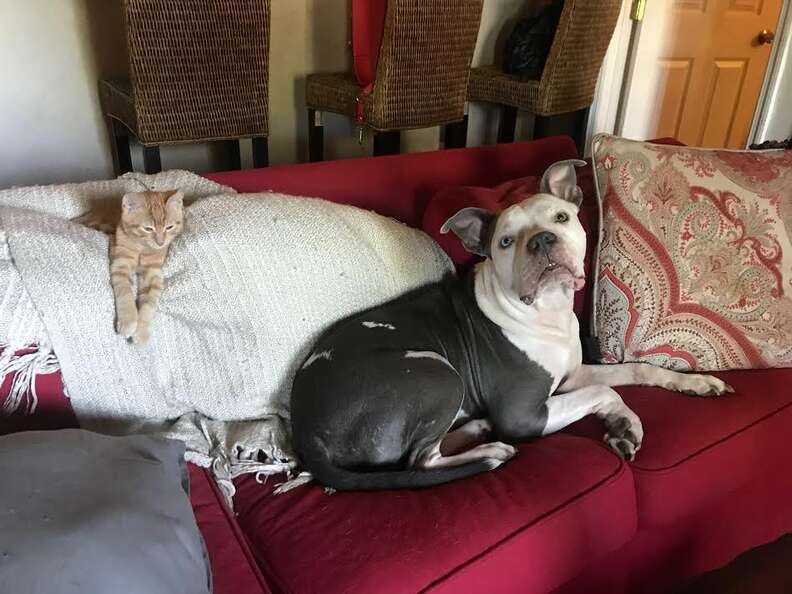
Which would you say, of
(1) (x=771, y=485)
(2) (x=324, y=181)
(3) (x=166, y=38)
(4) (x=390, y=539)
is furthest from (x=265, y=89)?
(1) (x=771, y=485)

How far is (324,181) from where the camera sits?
5.86 ft

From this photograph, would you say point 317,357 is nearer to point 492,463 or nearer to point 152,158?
point 492,463

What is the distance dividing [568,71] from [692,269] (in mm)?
1548

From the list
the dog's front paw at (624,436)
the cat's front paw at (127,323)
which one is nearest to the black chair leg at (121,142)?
the cat's front paw at (127,323)

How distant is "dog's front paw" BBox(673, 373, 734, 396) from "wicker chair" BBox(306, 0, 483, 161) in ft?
4.94

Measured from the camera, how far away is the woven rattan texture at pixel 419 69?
238cm

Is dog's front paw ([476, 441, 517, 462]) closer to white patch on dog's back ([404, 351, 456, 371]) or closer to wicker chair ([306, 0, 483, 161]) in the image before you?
white patch on dog's back ([404, 351, 456, 371])

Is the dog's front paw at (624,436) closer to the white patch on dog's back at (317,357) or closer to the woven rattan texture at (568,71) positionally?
the white patch on dog's back at (317,357)

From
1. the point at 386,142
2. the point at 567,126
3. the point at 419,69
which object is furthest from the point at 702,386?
the point at 567,126

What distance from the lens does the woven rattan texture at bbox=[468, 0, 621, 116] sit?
2760mm

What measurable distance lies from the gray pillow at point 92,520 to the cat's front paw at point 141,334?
0.28 metres

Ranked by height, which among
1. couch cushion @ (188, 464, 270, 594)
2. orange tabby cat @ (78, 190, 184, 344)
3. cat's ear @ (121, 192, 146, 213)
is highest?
cat's ear @ (121, 192, 146, 213)

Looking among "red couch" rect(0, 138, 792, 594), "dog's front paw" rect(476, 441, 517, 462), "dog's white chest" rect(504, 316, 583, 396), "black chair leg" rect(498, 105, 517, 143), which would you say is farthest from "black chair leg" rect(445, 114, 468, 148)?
"dog's front paw" rect(476, 441, 517, 462)

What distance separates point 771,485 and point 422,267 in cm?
97
